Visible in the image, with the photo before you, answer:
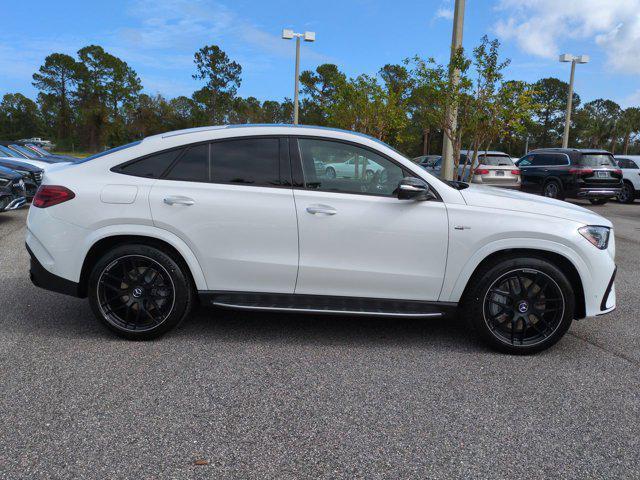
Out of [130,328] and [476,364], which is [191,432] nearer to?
[130,328]

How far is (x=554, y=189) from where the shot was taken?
51.8ft

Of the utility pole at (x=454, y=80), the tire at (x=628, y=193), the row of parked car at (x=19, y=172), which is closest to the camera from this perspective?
the row of parked car at (x=19, y=172)

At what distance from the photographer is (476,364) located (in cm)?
375

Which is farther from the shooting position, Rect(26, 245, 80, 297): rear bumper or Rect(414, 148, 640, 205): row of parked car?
Rect(414, 148, 640, 205): row of parked car

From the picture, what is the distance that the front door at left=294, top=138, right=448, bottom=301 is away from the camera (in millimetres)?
3809

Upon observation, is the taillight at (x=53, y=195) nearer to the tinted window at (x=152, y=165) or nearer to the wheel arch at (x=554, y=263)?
the tinted window at (x=152, y=165)

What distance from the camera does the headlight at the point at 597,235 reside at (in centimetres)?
384

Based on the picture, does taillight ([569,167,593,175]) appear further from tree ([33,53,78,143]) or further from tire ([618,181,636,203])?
tree ([33,53,78,143])

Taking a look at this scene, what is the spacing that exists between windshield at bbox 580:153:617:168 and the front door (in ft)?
44.3

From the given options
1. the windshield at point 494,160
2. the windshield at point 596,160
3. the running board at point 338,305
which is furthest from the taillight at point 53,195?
the windshield at point 596,160

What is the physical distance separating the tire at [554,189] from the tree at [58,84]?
81994 millimetres

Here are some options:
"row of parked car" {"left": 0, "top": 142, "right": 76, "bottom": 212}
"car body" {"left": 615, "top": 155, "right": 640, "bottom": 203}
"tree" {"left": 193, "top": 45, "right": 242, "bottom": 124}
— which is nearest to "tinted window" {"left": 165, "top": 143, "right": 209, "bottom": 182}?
"row of parked car" {"left": 0, "top": 142, "right": 76, "bottom": 212}

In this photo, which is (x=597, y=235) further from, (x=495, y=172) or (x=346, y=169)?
(x=495, y=172)

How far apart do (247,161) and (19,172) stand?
916 cm
